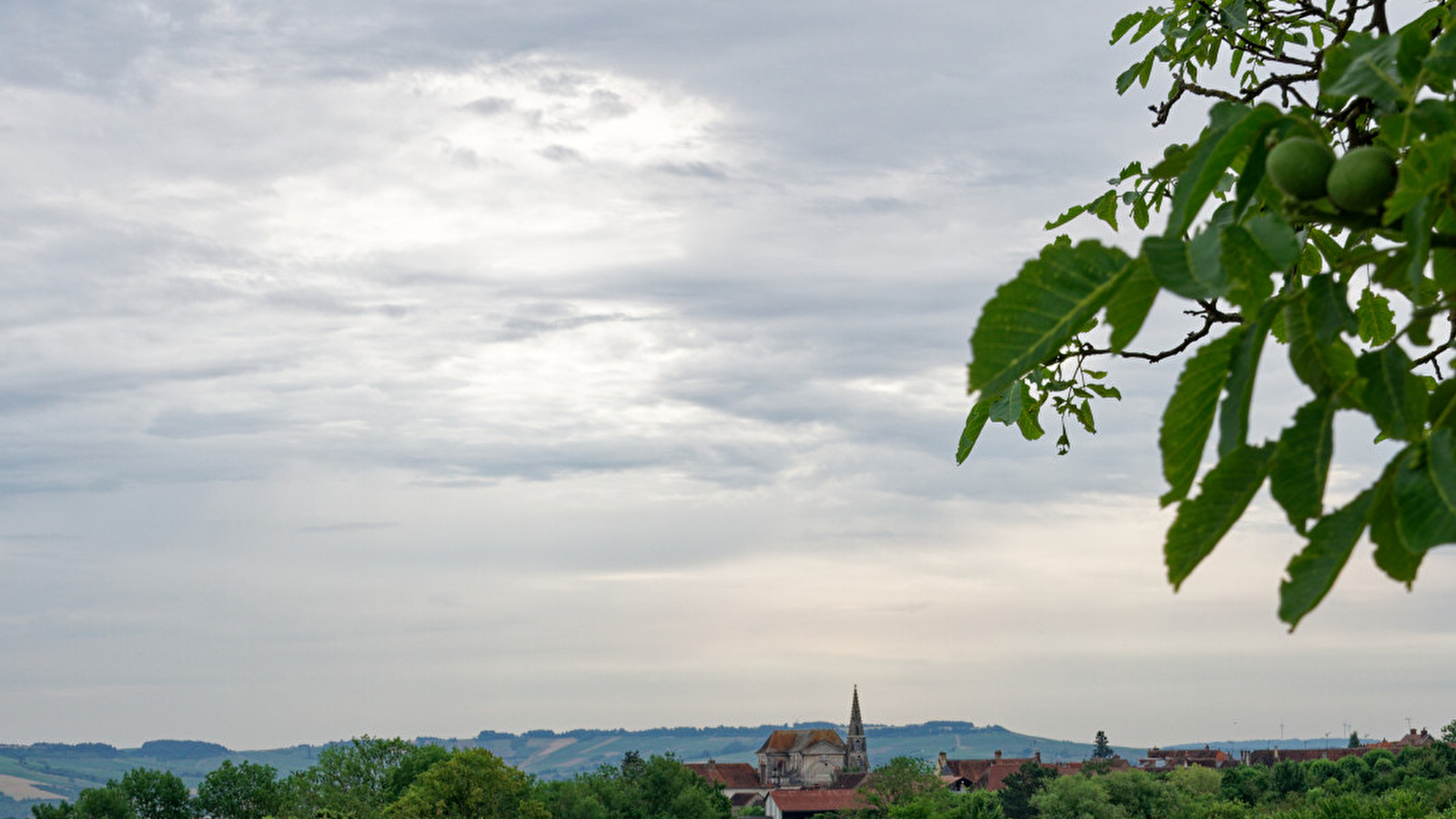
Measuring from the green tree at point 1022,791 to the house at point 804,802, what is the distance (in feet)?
77.4

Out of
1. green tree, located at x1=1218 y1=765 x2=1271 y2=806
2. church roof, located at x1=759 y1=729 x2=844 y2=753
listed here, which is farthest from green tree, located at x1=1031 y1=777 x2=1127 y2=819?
church roof, located at x1=759 y1=729 x2=844 y2=753

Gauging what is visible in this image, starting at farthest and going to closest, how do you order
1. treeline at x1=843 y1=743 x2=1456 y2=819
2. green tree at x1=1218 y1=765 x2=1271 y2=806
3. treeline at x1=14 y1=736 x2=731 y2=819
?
green tree at x1=1218 y1=765 x2=1271 y2=806, treeline at x1=843 y1=743 x2=1456 y2=819, treeline at x1=14 y1=736 x2=731 y2=819

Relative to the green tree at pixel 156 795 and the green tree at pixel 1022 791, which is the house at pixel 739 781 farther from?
the green tree at pixel 156 795

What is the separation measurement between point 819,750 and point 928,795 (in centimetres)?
7676

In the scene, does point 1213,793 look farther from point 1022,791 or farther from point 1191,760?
point 1191,760

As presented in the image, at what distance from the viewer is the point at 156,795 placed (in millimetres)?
70250

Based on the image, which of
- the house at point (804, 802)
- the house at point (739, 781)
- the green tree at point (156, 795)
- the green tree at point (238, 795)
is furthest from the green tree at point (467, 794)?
the house at point (739, 781)

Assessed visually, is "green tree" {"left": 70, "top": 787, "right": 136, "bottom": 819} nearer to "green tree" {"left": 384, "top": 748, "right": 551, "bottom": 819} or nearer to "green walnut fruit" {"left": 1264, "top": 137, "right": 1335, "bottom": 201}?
"green tree" {"left": 384, "top": 748, "right": 551, "bottom": 819}

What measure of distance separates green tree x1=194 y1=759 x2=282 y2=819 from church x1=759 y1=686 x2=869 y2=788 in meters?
98.6

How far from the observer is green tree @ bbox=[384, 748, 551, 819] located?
56.0 metres

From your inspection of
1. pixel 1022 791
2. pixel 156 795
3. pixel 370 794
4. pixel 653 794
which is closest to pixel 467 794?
pixel 370 794

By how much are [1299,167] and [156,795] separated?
261 feet

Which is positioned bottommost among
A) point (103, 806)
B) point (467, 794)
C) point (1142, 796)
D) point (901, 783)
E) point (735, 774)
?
point (735, 774)

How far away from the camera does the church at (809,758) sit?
523 ft
